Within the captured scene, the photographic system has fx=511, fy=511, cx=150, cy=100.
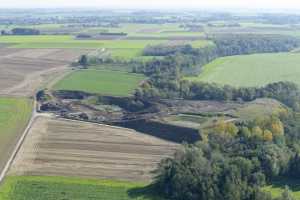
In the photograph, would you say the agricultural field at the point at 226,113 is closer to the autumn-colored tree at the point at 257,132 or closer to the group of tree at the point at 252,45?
the autumn-colored tree at the point at 257,132

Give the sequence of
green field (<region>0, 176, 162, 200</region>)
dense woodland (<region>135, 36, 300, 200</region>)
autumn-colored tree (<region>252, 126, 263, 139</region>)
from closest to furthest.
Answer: dense woodland (<region>135, 36, 300, 200</region>) < green field (<region>0, 176, 162, 200</region>) < autumn-colored tree (<region>252, 126, 263, 139</region>)

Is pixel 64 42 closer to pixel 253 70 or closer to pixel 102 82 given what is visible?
pixel 102 82

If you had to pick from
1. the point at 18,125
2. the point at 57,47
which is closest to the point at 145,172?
the point at 18,125

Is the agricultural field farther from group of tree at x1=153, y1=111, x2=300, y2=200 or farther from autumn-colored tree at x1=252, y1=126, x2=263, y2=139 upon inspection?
autumn-colored tree at x1=252, y1=126, x2=263, y2=139

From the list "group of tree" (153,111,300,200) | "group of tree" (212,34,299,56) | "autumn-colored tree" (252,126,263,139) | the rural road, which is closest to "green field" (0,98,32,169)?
the rural road

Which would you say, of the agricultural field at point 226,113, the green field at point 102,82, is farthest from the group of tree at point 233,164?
the green field at point 102,82

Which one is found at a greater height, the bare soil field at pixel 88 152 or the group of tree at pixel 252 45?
the group of tree at pixel 252 45

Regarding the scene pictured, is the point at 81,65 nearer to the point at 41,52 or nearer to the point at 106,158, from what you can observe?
the point at 41,52
